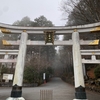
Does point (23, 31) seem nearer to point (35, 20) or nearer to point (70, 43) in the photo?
point (70, 43)

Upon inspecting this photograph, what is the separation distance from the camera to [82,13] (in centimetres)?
1300

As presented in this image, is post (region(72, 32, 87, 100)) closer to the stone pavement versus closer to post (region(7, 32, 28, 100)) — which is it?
post (region(7, 32, 28, 100))

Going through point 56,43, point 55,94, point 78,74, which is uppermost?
point 56,43

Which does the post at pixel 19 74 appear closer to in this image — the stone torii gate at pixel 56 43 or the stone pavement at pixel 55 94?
the stone torii gate at pixel 56 43

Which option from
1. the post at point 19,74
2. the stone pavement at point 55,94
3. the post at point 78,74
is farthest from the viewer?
the stone pavement at point 55,94

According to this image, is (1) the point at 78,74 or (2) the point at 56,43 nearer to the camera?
(1) the point at 78,74

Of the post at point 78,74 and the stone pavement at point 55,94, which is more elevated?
the post at point 78,74

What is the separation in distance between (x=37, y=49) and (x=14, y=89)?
19861 millimetres

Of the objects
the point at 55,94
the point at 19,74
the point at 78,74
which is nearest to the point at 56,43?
the point at 78,74

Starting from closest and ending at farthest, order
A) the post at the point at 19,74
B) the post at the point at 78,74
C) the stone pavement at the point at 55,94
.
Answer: the post at the point at 78,74, the post at the point at 19,74, the stone pavement at the point at 55,94

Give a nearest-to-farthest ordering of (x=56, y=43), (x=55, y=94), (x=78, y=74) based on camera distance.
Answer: (x=78, y=74)
(x=56, y=43)
(x=55, y=94)

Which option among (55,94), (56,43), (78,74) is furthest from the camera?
(55,94)

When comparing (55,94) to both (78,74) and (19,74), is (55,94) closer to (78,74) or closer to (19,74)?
(78,74)

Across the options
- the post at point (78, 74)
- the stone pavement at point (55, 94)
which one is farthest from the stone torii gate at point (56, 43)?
the stone pavement at point (55, 94)
